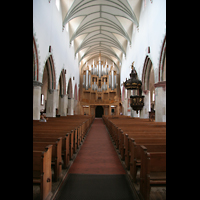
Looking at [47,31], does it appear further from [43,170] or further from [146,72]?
[43,170]

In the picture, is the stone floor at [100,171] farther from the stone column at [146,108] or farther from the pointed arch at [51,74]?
the pointed arch at [51,74]

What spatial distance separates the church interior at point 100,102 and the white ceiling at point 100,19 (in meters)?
0.08

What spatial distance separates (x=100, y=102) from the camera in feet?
92.1

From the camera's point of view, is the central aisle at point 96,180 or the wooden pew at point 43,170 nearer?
the wooden pew at point 43,170

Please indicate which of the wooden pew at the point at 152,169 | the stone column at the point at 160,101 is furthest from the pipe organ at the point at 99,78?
the wooden pew at the point at 152,169

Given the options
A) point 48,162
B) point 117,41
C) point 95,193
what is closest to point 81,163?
point 95,193

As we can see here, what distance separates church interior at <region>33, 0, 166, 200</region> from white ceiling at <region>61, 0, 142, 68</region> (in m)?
0.08

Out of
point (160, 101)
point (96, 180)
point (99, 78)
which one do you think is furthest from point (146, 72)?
point (99, 78)

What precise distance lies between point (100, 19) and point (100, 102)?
543 inches

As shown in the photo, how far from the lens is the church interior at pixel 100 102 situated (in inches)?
108

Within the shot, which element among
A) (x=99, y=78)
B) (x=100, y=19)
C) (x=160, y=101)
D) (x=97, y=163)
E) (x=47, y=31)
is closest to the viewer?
(x=97, y=163)

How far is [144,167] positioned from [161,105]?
7.91 meters

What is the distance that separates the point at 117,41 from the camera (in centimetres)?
2089

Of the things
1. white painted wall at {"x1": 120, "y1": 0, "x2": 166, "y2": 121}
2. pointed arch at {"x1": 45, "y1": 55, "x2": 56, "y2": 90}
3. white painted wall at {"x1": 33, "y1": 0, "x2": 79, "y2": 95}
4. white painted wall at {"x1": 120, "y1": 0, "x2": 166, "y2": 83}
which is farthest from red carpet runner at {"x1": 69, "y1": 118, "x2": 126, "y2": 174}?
pointed arch at {"x1": 45, "y1": 55, "x2": 56, "y2": 90}
